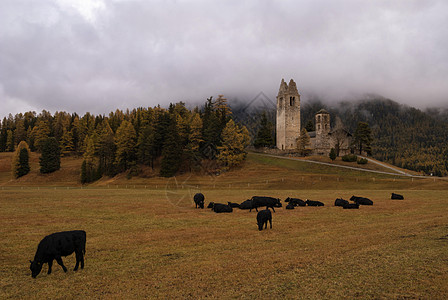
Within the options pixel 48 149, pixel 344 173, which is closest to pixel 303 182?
pixel 344 173

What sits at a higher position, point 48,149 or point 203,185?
point 48,149

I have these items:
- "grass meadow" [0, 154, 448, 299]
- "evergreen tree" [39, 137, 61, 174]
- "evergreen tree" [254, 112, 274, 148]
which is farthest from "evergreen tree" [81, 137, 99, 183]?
"grass meadow" [0, 154, 448, 299]

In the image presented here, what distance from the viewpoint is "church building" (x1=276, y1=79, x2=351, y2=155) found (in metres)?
107

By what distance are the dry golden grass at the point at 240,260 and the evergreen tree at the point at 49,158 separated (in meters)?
81.8

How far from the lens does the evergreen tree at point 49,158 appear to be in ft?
297

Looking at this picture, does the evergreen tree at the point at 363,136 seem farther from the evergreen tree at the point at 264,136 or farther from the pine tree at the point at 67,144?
the pine tree at the point at 67,144

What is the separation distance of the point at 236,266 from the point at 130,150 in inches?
3135

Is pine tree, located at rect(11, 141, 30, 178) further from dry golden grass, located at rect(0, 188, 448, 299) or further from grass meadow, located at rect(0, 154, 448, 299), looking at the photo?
dry golden grass, located at rect(0, 188, 448, 299)

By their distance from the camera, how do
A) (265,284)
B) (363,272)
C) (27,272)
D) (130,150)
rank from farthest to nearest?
(130,150) → (27,272) → (363,272) → (265,284)

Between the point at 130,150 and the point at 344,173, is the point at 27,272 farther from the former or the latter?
the point at 130,150

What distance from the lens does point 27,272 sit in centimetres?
1053

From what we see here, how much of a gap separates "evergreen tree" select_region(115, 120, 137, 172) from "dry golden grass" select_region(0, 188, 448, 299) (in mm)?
65939

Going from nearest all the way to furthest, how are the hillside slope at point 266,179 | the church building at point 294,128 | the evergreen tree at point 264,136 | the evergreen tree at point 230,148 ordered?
the hillside slope at point 266,179 → the evergreen tree at point 230,148 → the church building at point 294,128 → the evergreen tree at point 264,136

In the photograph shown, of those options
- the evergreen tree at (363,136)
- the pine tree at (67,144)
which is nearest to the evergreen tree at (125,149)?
the pine tree at (67,144)
